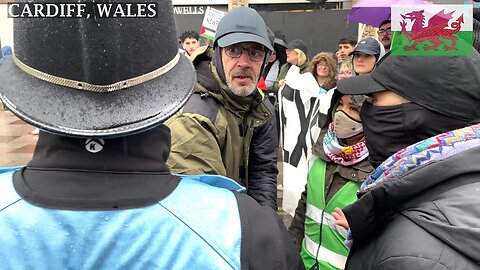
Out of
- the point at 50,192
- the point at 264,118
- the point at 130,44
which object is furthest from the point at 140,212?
the point at 264,118

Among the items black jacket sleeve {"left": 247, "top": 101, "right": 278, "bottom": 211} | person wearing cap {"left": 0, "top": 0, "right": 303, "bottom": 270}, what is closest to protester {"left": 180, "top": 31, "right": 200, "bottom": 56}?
black jacket sleeve {"left": 247, "top": 101, "right": 278, "bottom": 211}

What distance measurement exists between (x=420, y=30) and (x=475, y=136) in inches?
21.9

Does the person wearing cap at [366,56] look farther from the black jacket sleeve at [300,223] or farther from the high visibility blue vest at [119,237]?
the high visibility blue vest at [119,237]

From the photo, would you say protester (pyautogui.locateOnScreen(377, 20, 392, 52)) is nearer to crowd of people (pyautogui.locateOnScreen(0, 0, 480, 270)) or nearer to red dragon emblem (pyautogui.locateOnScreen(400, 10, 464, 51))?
red dragon emblem (pyautogui.locateOnScreen(400, 10, 464, 51))

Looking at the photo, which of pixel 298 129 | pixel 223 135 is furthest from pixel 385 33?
pixel 223 135

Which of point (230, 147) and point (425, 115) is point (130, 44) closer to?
point (425, 115)

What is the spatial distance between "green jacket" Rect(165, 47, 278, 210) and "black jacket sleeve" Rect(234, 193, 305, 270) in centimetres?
88

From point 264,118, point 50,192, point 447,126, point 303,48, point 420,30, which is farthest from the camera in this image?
point 303,48

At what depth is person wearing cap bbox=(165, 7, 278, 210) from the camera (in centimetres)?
192

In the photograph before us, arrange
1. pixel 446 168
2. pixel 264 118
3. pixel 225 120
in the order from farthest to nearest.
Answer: pixel 264 118, pixel 225 120, pixel 446 168

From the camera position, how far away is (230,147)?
218cm

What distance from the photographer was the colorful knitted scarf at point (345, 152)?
8.06 ft

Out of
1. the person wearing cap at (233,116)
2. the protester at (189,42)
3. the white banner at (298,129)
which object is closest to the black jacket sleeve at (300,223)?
the person wearing cap at (233,116)

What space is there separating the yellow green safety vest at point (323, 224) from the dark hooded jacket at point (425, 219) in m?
1.07
